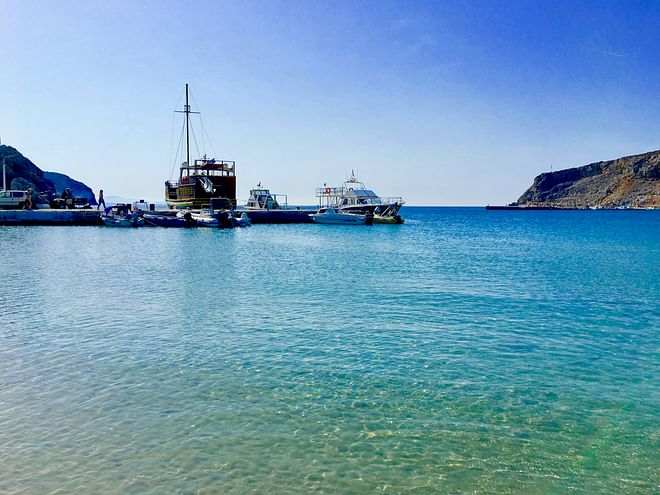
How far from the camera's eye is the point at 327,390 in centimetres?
922

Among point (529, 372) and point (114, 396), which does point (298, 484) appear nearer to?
point (114, 396)

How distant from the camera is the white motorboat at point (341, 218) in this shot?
7694 cm

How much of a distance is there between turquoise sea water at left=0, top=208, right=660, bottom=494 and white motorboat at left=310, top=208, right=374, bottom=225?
56.6 metres

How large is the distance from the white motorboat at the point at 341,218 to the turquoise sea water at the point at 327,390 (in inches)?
2228

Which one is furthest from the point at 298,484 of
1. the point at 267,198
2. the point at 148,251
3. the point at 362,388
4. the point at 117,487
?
the point at 267,198

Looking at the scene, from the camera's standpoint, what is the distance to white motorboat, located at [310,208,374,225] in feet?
252

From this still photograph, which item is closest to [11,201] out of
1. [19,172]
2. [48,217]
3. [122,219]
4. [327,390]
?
[48,217]

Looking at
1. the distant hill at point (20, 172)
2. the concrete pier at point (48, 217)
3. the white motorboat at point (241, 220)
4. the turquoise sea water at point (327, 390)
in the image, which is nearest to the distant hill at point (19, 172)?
the distant hill at point (20, 172)

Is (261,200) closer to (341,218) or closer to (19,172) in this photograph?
(341,218)

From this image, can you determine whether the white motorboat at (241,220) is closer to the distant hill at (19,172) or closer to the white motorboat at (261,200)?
the white motorboat at (261,200)

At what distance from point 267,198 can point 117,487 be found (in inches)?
3187

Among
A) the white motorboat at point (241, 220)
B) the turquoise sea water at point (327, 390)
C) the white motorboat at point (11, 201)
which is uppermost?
the white motorboat at point (11, 201)

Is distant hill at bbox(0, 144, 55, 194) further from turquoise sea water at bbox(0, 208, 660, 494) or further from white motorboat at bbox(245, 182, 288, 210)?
turquoise sea water at bbox(0, 208, 660, 494)

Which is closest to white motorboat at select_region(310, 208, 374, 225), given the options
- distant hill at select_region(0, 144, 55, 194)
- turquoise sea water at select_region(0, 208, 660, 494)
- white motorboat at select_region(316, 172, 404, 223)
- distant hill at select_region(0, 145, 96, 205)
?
white motorboat at select_region(316, 172, 404, 223)
